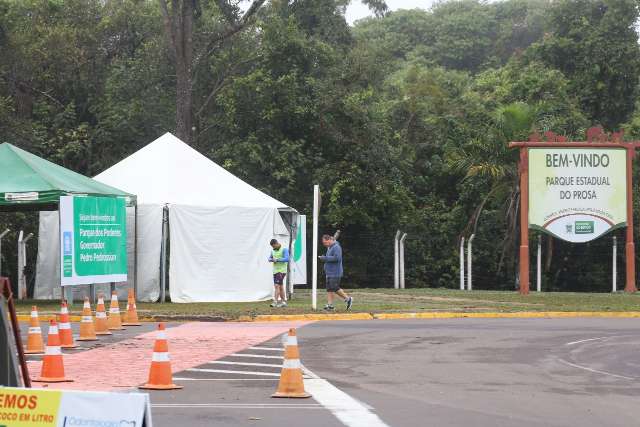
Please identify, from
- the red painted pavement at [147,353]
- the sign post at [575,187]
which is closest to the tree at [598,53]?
the sign post at [575,187]

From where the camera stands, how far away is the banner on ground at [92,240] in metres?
25.1

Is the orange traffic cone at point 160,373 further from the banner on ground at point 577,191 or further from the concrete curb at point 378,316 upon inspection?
the banner on ground at point 577,191

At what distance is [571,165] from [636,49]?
558 inches

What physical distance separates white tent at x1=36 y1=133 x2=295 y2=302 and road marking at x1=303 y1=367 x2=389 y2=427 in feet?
51.1

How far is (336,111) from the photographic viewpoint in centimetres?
4091

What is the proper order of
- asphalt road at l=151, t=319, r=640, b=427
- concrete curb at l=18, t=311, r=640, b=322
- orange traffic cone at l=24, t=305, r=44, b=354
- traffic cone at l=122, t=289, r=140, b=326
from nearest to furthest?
asphalt road at l=151, t=319, r=640, b=427, orange traffic cone at l=24, t=305, r=44, b=354, traffic cone at l=122, t=289, r=140, b=326, concrete curb at l=18, t=311, r=640, b=322

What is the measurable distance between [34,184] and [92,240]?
6.31ft

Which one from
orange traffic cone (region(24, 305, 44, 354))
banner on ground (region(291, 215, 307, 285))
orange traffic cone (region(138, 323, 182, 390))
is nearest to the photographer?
orange traffic cone (region(138, 323, 182, 390))

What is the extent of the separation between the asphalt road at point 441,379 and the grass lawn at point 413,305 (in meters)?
3.78

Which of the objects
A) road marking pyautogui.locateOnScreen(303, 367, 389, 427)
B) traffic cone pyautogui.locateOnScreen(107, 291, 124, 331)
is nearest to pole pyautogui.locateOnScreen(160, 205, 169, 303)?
traffic cone pyautogui.locateOnScreen(107, 291, 124, 331)

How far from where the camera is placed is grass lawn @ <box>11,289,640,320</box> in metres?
23.9

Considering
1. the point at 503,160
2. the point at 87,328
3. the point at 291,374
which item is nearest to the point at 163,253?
the point at 87,328

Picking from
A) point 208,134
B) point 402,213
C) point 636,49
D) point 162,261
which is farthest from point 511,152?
point 162,261

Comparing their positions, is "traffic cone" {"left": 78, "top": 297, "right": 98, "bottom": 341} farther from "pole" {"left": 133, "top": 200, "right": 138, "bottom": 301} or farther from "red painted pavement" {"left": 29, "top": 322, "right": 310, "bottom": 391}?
"pole" {"left": 133, "top": 200, "right": 138, "bottom": 301}
